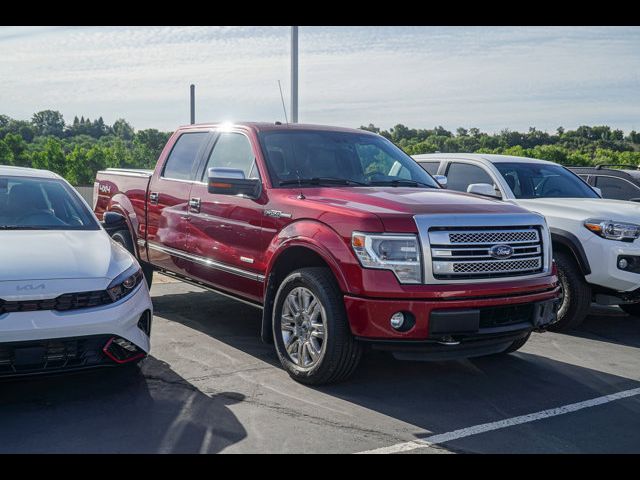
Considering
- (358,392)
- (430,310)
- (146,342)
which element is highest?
(430,310)

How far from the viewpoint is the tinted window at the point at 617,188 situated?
10430 millimetres

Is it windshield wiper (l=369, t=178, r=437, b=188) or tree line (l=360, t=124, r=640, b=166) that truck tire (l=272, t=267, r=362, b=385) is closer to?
windshield wiper (l=369, t=178, r=437, b=188)

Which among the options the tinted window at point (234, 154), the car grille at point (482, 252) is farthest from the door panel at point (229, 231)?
the car grille at point (482, 252)

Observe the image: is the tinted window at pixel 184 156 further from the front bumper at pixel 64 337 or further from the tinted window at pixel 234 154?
the front bumper at pixel 64 337

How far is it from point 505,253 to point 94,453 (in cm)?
299

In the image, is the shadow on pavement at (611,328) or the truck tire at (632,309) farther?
the truck tire at (632,309)

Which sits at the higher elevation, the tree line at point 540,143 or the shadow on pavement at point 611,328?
the tree line at point 540,143

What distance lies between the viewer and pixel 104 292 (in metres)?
4.64

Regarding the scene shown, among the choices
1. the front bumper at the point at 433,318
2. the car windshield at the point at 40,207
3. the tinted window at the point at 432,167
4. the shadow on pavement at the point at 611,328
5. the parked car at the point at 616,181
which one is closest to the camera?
the front bumper at the point at 433,318

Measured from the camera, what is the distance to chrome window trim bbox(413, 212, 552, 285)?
185 inches

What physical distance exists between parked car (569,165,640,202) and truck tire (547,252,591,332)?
3858 millimetres

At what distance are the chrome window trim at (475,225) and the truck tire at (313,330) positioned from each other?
2.19 ft
